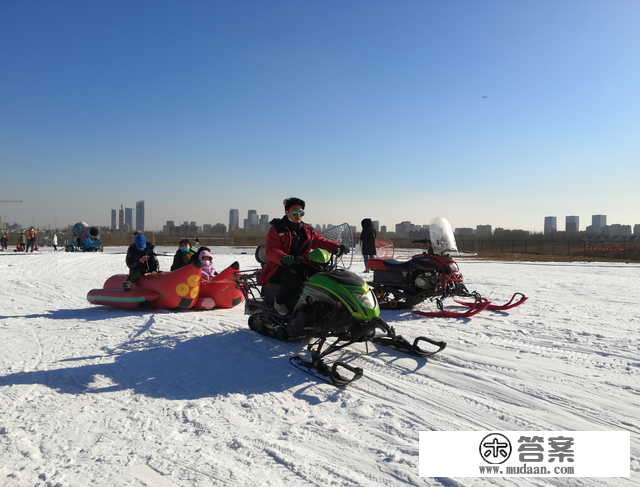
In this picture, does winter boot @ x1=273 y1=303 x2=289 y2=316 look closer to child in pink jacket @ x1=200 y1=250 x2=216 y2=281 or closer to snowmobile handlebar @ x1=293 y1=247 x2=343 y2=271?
snowmobile handlebar @ x1=293 y1=247 x2=343 y2=271

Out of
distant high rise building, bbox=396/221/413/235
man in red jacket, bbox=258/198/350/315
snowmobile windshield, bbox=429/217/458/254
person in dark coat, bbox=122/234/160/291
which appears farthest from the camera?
distant high rise building, bbox=396/221/413/235

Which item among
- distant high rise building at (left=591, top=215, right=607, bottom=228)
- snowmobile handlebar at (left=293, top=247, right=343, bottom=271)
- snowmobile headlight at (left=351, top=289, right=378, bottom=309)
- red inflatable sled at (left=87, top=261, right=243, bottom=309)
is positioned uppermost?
distant high rise building at (left=591, top=215, right=607, bottom=228)

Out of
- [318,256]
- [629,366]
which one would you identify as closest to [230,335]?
[318,256]

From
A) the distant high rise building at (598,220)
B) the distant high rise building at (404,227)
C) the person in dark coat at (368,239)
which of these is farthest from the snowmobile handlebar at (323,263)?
the distant high rise building at (598,220)

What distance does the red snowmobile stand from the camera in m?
7.03

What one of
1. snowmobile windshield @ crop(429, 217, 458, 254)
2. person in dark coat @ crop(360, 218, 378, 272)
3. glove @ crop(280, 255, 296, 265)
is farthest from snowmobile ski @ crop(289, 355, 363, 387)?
person in dark coat @ crop(360, 218, 378, 272)

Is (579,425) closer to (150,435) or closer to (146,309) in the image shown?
(150,435)

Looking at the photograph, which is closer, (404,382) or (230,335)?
(404,382)

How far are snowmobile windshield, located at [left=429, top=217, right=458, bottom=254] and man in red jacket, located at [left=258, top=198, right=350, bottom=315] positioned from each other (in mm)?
3228

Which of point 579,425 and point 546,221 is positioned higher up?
point 546,221

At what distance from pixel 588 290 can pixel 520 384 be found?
7.70m

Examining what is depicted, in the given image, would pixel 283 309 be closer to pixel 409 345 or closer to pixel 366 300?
pixel 366 300

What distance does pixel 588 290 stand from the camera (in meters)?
9.55

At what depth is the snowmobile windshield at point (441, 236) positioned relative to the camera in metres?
7.32
